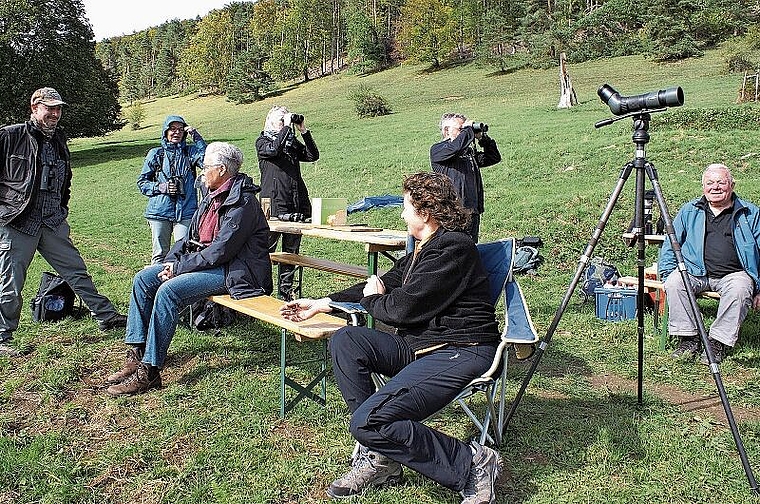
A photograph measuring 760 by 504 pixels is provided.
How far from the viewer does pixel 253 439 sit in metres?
4.01

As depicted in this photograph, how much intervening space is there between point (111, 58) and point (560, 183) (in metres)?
102

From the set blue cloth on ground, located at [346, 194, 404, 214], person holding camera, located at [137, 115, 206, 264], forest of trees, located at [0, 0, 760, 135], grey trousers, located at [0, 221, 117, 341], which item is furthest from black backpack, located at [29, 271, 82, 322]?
forest of trees, located at [0, 0, 760, 135]

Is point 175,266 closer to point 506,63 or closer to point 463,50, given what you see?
point 506,63

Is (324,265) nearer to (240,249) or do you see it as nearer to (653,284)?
(240,249)

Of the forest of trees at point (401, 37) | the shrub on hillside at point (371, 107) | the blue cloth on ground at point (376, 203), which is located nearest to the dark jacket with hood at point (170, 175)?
the blue cloth on ground at point (376, 203)

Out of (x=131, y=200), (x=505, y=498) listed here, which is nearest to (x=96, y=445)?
(x=505, y=498)

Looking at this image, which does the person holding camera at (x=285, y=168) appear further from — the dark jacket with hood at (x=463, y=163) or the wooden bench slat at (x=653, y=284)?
the wooden bench slat at (x=653, y=284)

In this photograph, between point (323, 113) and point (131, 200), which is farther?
point (323, 113)

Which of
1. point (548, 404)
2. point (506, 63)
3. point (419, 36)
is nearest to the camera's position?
point (548, 404)

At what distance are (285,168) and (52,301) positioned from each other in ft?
8.46

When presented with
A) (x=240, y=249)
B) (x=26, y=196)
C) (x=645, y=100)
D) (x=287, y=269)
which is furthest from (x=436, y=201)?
(x=287, y=269)

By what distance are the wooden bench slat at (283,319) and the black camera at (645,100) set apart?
219 centimetres

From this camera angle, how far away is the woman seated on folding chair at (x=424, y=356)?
3125 millimetres

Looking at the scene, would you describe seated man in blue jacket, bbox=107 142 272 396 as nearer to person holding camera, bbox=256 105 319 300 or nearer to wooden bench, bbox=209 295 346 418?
wooden bench, bbox=209 295 346 418
